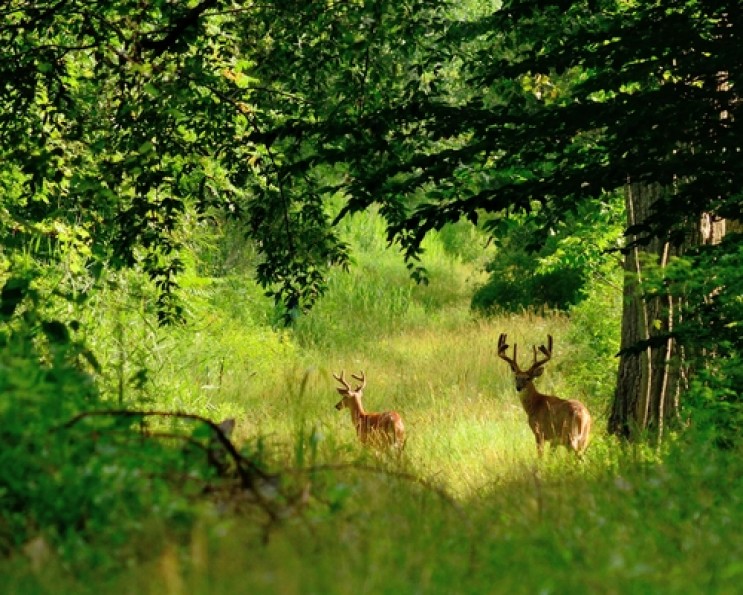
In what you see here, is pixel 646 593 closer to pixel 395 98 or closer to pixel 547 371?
pixel 395 98

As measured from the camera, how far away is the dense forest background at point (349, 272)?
13.1 ft

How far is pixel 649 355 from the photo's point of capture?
1320cm

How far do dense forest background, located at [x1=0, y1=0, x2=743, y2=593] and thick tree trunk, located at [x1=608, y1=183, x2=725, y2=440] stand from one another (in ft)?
0.13

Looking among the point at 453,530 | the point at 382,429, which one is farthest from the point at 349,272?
the point at 453,530

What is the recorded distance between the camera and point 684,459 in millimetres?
6664

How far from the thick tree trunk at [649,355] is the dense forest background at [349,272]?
41mm

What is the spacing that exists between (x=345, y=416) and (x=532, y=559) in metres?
12.4

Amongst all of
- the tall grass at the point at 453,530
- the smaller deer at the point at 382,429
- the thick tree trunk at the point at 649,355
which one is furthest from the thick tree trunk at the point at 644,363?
the smaller deer at the point at 382,429

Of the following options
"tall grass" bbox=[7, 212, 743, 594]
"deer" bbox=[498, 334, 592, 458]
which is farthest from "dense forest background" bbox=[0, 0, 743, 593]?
"deer" bbox=[498, 334, 592, 458]

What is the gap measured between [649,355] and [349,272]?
12.9 feet

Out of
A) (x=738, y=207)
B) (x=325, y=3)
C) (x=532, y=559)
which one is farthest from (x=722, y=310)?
(x=532, y=559)

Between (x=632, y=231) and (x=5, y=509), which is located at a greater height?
(x=632, y=231)

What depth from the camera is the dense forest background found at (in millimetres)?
3992

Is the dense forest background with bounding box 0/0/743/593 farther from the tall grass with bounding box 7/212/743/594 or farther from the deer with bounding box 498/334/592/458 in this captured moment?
the deer with bounding box 498/334/592/458
